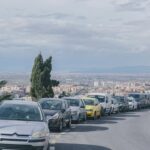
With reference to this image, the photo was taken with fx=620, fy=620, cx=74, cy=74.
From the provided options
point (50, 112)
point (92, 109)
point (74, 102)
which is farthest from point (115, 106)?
point (50, 112)

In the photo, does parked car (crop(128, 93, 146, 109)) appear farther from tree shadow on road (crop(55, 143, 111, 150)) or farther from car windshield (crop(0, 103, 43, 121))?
car windshield (crop(0, 103, 43, 121))

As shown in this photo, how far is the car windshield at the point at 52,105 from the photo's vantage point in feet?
87.1

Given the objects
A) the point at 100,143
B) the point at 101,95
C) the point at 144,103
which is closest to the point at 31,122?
the point at 100,143

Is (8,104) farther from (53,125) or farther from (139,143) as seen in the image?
(53,125)

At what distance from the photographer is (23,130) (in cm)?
1508

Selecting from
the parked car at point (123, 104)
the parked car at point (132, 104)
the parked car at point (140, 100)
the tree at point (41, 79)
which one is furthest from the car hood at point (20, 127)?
the parked car at point (140, 100)

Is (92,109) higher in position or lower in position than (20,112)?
lower

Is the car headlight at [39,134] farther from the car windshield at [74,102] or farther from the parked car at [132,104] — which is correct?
the parked car at [132,104]

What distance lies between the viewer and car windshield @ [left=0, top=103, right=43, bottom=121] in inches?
653

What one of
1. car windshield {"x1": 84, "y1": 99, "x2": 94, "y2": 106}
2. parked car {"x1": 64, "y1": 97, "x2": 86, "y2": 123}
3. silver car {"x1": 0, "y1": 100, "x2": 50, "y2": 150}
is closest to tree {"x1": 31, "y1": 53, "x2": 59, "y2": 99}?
car windshield {"x1": 84, "y1": 99, "x2": 94, "y2": 106}

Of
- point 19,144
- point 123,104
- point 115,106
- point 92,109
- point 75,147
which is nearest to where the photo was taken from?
point 19,144

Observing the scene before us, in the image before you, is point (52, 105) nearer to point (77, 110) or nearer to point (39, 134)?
point (77, 110)

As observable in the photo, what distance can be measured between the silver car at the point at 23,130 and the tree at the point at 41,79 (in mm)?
26535

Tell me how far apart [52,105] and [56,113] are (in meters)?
1.37
